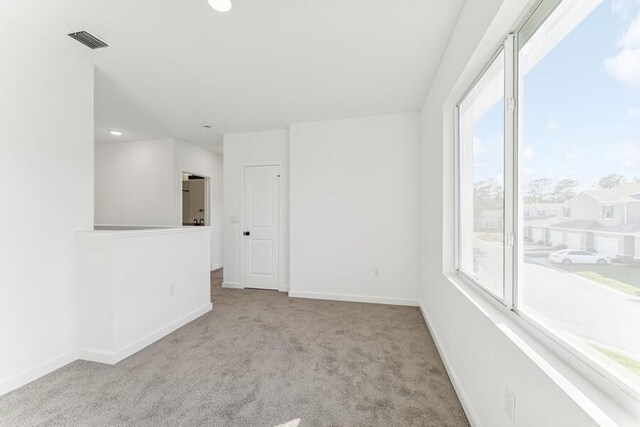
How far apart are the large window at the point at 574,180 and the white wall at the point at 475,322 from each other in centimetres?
10

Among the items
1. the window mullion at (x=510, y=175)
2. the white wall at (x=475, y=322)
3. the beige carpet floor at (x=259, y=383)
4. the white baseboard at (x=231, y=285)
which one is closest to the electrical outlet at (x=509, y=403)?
the white wall at (x=475, y=322)

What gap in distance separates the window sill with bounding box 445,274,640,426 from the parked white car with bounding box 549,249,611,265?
31cm

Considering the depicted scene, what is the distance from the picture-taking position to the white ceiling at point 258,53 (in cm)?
189

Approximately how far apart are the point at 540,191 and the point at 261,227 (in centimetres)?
399

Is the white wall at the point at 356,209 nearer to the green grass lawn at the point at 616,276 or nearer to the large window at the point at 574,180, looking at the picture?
the large window at the point at 574,180

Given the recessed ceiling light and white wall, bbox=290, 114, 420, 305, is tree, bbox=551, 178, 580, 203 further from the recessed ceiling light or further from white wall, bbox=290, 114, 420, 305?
white wall, bbox=290, 114, 420, 305

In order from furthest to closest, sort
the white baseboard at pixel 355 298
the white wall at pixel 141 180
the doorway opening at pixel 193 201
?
the doorway opening at pixel 193 201 < the white wall at pixel 141 180 < the white baseboard at pixel 355 298

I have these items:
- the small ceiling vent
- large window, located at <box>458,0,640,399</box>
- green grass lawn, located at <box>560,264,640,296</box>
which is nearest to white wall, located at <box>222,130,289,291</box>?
the small ceiling vent

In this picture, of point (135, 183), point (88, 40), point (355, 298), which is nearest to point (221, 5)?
point (88, 40)

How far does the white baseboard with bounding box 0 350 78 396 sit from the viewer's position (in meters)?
1.94

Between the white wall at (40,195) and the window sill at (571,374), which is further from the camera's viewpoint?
the white wall at (40,195)

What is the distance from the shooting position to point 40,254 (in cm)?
217

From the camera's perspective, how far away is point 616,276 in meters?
0.78

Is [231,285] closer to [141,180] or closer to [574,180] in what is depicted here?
[141,180]
